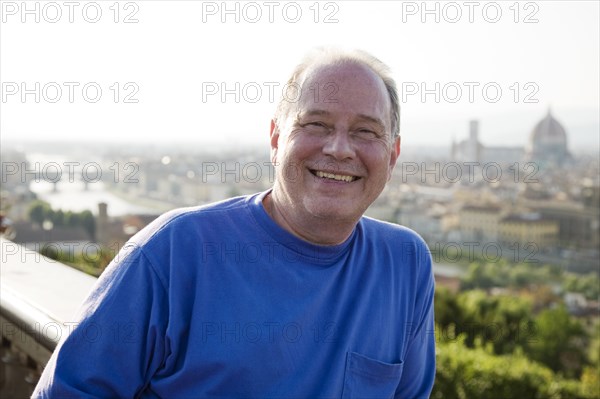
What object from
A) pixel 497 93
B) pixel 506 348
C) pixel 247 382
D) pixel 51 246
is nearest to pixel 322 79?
pixel 247 382

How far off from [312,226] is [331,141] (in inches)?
5.8

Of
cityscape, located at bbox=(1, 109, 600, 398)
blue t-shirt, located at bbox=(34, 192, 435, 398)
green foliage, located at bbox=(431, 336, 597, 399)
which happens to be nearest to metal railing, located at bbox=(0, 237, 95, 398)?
blue t-shirt, located at bbox=(34, 192, 435, 398)

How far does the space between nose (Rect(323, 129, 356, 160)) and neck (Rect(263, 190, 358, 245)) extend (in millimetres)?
110

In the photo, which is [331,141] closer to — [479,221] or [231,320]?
[231,320]

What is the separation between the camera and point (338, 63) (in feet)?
3.63

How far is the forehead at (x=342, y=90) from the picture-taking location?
109 cm

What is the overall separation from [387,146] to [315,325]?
1.11 feet

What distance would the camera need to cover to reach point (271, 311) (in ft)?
3.36

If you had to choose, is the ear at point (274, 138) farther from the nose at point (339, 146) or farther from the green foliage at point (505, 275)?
the green foliage at point (505, 275)

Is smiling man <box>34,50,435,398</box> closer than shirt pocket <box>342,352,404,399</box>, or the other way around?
smiling man <box>34,50,435,398</box>

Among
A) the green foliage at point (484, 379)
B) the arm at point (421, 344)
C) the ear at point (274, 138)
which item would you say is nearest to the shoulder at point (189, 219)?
the ear at point (274, 138)

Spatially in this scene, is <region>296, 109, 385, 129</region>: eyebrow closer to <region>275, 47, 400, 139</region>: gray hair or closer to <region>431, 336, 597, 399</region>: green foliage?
<region>275, 47, 400, 139</region>: gray hair

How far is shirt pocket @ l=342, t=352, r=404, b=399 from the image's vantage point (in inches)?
42.0

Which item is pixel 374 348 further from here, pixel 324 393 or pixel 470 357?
pixel 470 357
